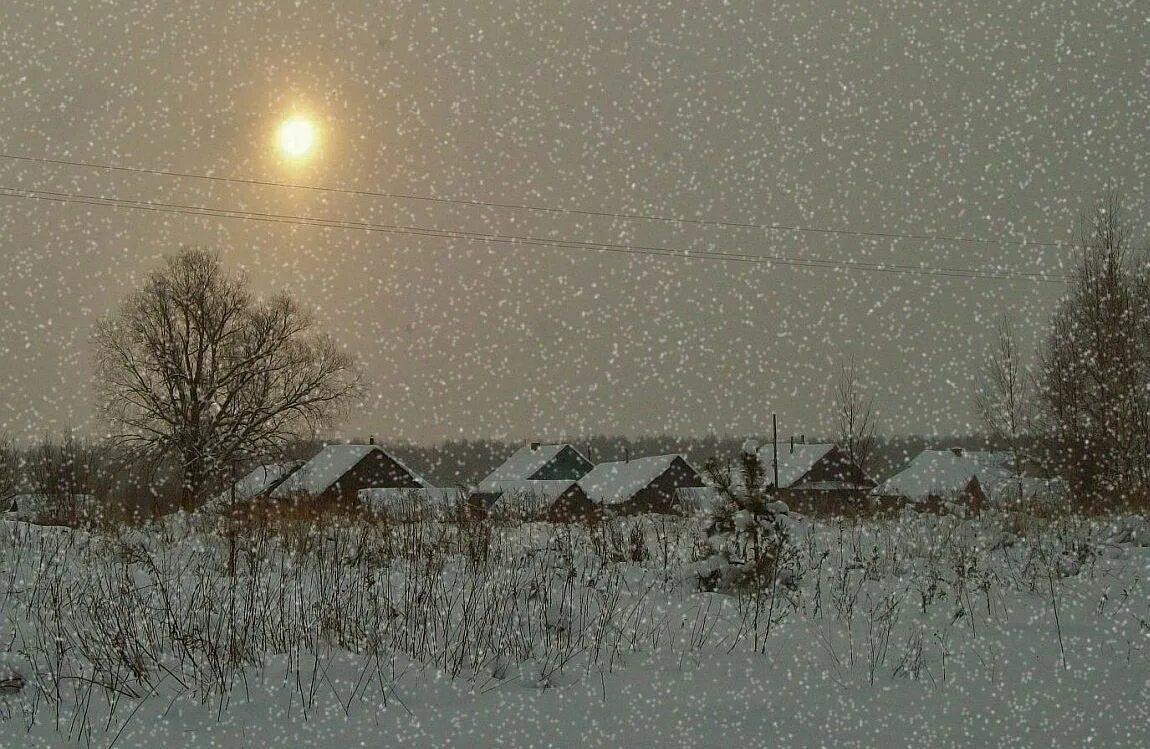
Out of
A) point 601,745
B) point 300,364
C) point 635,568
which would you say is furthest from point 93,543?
point 300,364

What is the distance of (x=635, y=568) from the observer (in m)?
8.05

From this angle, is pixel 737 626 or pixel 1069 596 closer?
pixel 737 626

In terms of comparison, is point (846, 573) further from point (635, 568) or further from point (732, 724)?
point (732, 724)

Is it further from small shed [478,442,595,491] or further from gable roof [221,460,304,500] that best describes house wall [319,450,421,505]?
small shed [478,442,595,491]

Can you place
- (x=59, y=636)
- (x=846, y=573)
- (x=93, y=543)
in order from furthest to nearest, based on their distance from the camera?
(x=93, y=543) < (x=846, y=573) < (x=59, y=636)

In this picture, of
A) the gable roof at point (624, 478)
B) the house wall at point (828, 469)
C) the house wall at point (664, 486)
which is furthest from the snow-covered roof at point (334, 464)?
the house wall at point (828, 469)

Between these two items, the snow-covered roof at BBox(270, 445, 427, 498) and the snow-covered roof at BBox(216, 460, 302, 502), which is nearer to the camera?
the snow-covered roof at BBox(216, 460, 302, 502)

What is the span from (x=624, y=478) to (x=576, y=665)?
4330 cm

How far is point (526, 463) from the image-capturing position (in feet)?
173

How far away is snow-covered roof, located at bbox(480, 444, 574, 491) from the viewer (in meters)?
51.2

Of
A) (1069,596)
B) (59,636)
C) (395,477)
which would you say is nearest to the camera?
(59,636)

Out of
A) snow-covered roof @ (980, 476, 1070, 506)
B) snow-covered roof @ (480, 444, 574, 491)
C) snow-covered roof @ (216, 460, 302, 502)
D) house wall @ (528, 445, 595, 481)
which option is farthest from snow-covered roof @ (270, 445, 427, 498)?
snow-covered roof @ (980, 476, 1070, 506)

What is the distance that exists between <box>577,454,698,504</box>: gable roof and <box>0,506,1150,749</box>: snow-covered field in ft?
118

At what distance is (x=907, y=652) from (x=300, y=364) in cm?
3371
